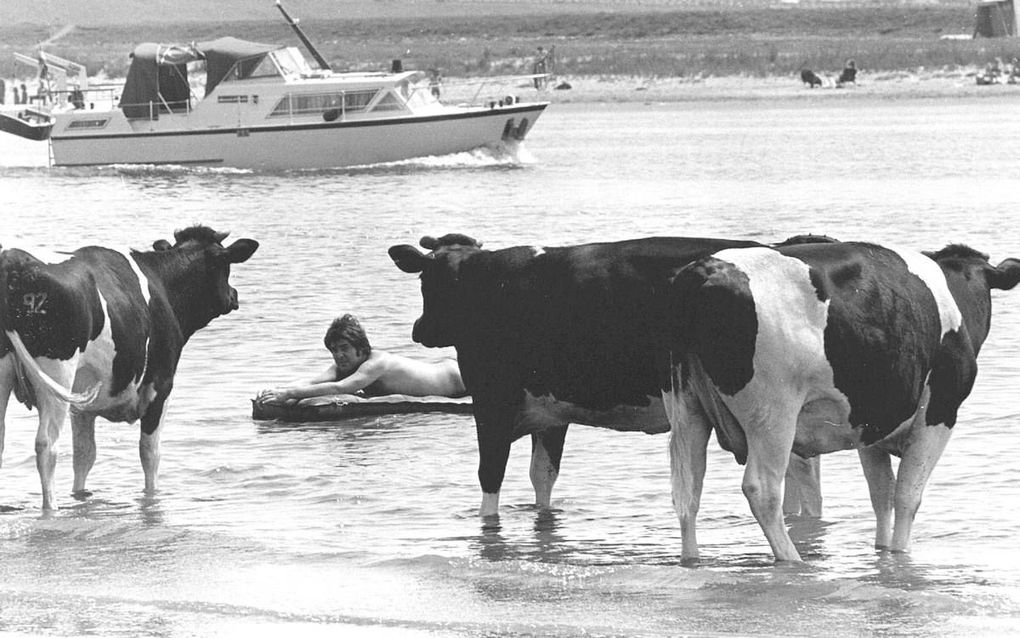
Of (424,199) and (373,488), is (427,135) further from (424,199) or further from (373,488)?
(373,488)

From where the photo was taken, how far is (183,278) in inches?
435

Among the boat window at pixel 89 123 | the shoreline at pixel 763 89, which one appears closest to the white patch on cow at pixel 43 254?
the boat window at pixel 89 123

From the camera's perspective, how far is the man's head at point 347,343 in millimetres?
12836

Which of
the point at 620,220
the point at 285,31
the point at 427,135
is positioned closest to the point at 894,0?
the point at 285,31

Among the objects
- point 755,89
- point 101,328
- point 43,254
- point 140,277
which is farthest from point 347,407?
point 755,89

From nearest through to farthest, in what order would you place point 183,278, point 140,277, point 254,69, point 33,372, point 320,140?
1. point 33,372
2. point 140,277
3. point 183,278
4. point 254,69
5. point 320,140

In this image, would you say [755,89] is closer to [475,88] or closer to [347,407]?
[475,88]

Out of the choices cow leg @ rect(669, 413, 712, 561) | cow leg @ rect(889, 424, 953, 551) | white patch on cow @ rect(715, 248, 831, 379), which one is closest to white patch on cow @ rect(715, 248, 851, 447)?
white patch on cow @ rect(715, 248, 831, 379)

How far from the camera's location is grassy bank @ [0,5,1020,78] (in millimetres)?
98875

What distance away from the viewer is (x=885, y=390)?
26.4ft

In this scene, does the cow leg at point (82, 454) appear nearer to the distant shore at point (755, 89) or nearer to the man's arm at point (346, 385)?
the man's arm at point (346, 385)

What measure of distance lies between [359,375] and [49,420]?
3.40m

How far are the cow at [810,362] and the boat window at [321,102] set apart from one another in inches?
1456

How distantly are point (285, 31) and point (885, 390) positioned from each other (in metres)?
145
